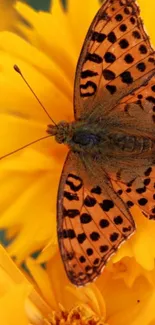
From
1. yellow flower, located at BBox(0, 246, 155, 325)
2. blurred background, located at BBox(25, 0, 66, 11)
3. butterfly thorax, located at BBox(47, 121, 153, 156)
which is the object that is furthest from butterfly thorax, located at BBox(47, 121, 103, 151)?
blurred background, located at BBox(25, 0, 66, 11)

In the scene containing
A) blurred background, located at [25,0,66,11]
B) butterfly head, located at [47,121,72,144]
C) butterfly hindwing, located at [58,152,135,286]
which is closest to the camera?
butterfly hindwing, located at [58,152,135,286]

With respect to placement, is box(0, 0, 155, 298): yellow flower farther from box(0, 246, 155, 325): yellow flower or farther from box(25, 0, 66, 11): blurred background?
box(25, 0, 66, 11): blurred background

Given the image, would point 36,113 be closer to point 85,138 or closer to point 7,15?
point 85,138

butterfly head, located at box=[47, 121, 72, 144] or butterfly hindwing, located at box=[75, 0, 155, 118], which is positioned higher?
butterfly hindwing, located at box=[75, 0, 155, 118]

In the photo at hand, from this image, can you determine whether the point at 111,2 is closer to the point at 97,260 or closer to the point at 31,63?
the point at 31,63

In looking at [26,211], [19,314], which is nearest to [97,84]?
[26,211]

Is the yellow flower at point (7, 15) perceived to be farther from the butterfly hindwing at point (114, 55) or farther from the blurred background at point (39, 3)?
the butterfly hindwing at point (114, 55)

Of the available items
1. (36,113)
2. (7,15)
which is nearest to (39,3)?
(7,15)

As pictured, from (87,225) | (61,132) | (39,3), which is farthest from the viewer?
(39,3)
